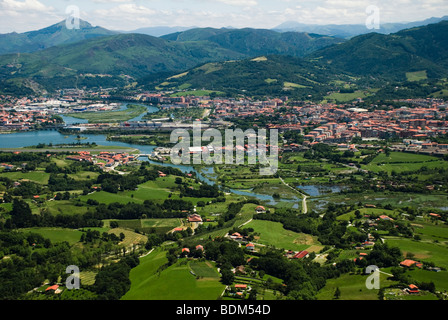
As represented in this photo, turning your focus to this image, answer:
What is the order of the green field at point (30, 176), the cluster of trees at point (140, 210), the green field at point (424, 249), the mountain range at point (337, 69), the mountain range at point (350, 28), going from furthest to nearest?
the mountain range at point (350, 28), the mountain range at point (337, 69), the green field at point (30, 176), the cluster of trees at point (140, 210), the green field at point (424, 249)

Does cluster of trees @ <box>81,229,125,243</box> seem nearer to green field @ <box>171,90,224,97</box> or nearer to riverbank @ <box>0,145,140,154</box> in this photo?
riverbank @ <box>0,145,140,154</box>

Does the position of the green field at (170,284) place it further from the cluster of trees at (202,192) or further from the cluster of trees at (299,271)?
the cluster of trees at (202,192)

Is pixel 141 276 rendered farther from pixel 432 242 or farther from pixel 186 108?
pixel 186 108

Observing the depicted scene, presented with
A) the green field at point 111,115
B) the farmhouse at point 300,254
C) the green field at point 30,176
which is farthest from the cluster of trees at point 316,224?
the green field at point 111,115

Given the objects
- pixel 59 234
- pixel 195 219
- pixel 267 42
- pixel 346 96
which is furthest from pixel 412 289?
pixel 267 42

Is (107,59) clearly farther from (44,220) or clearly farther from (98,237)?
(98,237)

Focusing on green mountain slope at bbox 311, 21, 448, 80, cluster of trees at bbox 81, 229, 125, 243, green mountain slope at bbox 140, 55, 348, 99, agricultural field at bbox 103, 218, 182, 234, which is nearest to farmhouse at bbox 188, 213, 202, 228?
agricultural field at bbox 103, 218, 182, 234

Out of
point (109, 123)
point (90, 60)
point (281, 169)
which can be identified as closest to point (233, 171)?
point (281, 169)
